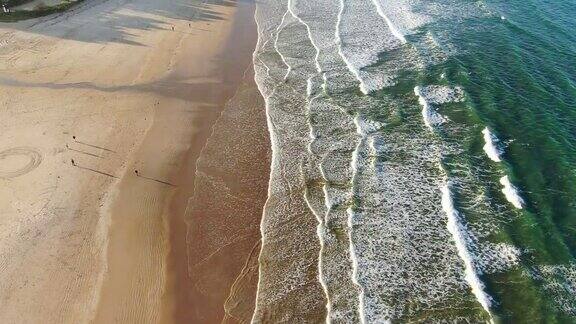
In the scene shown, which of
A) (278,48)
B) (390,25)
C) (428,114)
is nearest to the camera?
(428,114)

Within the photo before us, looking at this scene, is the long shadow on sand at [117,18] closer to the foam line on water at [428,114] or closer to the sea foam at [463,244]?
the foam line on water at [428,114]

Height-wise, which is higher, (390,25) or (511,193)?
(390,25)

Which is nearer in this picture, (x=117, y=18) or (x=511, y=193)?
(x=511, y=193)

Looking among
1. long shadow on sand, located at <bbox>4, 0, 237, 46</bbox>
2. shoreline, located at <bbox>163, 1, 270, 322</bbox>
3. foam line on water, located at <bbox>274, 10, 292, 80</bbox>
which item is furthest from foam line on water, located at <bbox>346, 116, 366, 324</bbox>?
long shadow on sand, located at <bbox>4, 0, 237, 46</bbox>

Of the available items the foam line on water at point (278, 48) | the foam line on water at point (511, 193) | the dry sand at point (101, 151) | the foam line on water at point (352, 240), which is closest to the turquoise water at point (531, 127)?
the foam line on water at point (511, 193)

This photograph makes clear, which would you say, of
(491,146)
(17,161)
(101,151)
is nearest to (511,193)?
(491,146)

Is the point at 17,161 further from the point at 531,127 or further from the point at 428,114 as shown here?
the point at 531,127

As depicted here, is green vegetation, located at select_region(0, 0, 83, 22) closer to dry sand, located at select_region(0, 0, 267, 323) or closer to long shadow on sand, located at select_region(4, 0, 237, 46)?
long shadow on sand, located at select_region(4, 0, 237, 46)
